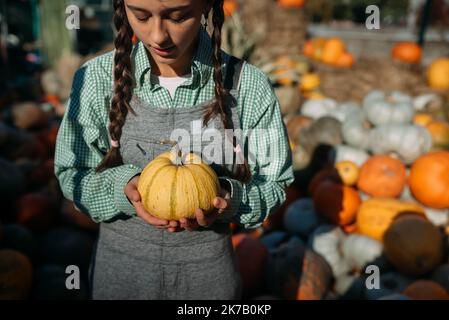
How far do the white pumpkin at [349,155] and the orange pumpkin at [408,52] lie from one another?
4.41 meters

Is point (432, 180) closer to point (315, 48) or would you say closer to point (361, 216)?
point (361, 216)

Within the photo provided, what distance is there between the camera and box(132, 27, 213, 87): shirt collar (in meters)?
1.84

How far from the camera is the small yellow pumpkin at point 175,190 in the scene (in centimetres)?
172

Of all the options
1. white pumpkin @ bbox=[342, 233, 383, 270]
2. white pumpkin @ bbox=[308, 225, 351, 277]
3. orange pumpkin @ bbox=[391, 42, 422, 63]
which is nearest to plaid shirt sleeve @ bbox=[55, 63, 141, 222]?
white pumpkin @ bbox=[308, 225, 351, 277]

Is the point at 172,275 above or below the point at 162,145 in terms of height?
below

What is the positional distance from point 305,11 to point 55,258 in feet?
25.9

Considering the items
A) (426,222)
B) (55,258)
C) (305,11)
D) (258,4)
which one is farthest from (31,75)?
(426,222)

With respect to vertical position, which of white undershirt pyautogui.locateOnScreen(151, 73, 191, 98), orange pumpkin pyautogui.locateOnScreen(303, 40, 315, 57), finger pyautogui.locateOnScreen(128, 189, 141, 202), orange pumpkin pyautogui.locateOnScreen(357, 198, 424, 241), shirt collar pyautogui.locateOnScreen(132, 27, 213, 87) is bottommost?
orange pumpkin pyautogui.locateOnScreen(357, 198, 424, 241)

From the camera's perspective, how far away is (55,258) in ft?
13.1

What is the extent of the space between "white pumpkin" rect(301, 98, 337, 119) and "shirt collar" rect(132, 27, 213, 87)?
14.8 ft

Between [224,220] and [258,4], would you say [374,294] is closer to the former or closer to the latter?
[224,220]

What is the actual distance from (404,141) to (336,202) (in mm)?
1207

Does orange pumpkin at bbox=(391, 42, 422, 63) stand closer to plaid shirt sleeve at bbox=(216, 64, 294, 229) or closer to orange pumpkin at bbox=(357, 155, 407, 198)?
→ orange pumpkin at bbox=(357, 155, 407, 198)

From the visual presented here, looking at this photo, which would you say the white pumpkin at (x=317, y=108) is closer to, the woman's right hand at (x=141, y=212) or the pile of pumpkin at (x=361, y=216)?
the pile of pumpkin at (x=361, y=216)
